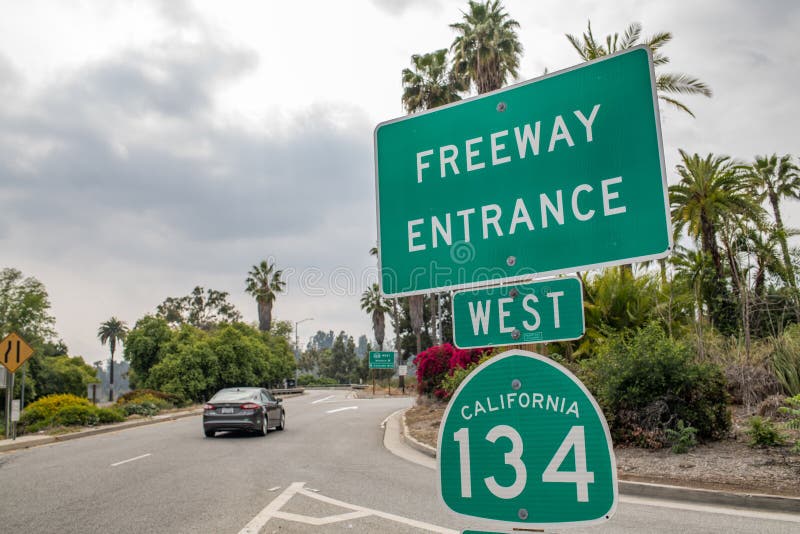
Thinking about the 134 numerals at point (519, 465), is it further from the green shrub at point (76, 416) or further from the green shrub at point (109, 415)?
the green shrub at point (109, 415)

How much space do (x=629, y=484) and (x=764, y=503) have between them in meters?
1.77

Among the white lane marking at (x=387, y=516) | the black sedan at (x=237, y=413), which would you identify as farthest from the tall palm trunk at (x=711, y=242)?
the white lane marking at (x=387, y=516)

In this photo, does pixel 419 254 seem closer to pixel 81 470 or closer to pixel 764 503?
pixel 764 503

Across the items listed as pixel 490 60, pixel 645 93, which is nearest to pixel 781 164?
pixel 490 60

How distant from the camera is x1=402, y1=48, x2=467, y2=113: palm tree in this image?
33.7m

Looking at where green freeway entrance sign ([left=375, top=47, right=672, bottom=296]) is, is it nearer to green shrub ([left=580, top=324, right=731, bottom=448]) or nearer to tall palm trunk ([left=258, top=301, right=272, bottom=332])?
green shrub ([left=580, top=324, right=731, bottom=448])

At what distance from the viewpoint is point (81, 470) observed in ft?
36.1

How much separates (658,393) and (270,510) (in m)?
7.87

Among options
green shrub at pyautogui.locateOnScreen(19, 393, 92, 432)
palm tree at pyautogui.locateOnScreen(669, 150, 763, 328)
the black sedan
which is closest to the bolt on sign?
green shrub at pyautogui.locateOnScreen(19, 393, 92, 432)

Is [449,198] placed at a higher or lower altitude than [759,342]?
higher

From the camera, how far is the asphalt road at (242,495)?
273 inches

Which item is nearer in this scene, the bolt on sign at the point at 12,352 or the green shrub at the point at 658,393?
the green shrub at the point at 658,393

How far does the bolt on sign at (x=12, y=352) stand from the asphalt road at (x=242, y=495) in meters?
3.40

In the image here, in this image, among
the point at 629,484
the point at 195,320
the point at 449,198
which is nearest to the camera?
the point at 449,198
